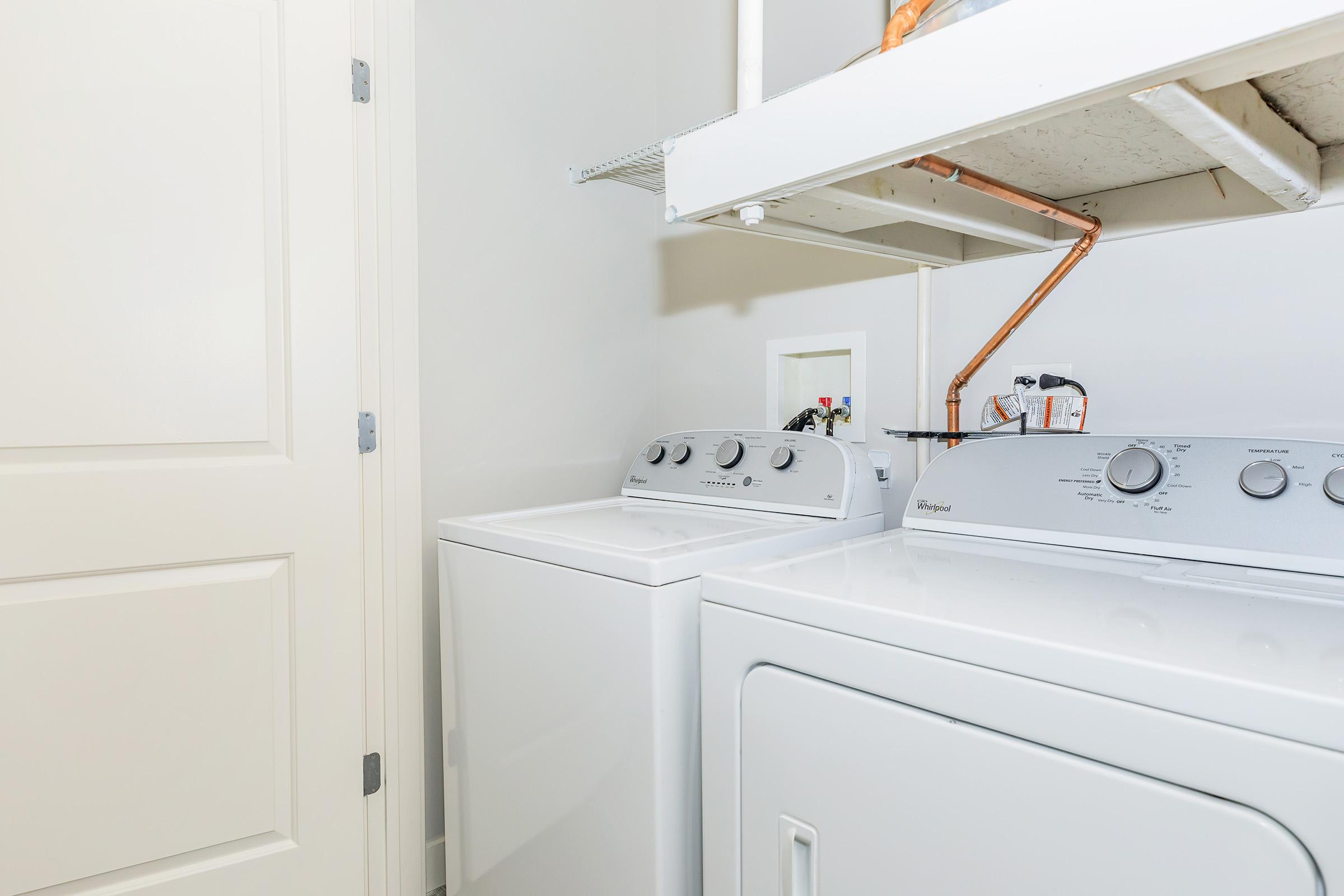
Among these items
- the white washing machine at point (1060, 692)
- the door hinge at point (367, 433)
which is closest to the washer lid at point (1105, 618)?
the white washing machine at point (1060, 692)

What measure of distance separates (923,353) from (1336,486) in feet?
2.43

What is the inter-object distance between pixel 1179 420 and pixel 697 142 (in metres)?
0.89

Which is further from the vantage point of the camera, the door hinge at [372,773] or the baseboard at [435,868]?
the baseboard at [435,868]

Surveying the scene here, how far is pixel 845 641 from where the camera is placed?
81cm

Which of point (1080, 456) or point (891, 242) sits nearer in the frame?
point (1080, 456)

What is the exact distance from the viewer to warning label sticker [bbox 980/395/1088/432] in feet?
4.29

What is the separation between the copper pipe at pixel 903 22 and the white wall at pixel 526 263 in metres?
1.15

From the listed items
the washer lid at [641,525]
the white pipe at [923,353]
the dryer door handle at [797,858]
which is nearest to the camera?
the dryer door handle at [797,858]

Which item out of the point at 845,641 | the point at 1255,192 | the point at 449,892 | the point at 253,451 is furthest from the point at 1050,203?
the point at 449,892

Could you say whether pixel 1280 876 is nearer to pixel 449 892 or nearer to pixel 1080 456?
pixel 1080 456

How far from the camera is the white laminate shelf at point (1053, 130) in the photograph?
622 millimetres

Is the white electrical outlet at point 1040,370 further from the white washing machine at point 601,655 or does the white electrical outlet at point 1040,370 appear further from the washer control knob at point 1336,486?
the washer control knob at point 1336,486

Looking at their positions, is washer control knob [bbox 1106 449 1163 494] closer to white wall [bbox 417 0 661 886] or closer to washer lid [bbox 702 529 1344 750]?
washer lid [bbox 702 529 1344 750]

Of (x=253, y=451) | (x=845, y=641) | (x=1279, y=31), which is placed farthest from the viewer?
(x=253, y=451)
